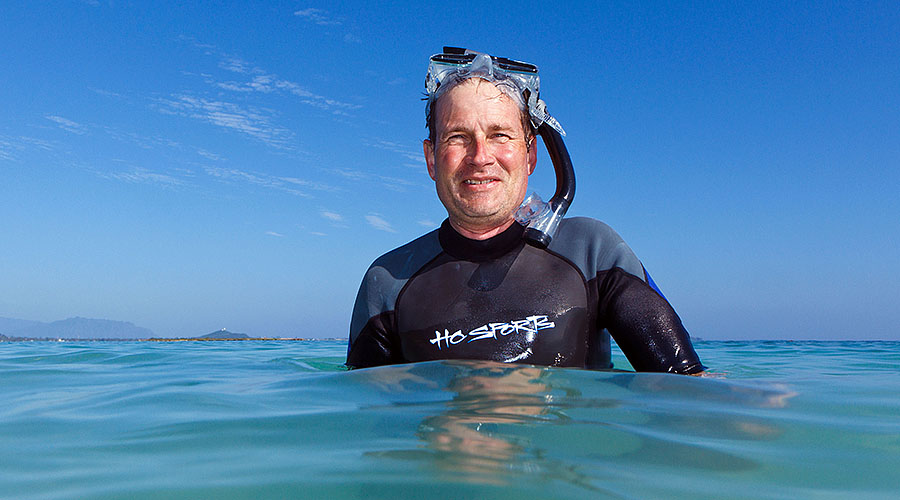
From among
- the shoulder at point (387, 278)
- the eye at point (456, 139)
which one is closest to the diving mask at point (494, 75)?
the eye at point (456, 139)

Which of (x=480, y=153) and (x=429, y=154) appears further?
(x=429, y=154)

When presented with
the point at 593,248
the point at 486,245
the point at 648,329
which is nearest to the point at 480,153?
the point at 486,245

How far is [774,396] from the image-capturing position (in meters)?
2.66

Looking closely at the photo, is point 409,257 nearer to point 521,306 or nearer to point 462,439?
point 521,306

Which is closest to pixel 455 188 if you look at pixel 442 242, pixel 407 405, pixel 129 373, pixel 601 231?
pixel 442 242

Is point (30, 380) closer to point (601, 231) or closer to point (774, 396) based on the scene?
point (601, 231)

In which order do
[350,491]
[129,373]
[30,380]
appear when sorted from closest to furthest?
[350,491] < [30,380] < [129,373]

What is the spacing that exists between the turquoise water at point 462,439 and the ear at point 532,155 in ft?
4.28

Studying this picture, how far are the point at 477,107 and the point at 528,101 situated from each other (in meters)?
0.39

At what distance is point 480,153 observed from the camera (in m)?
3.35

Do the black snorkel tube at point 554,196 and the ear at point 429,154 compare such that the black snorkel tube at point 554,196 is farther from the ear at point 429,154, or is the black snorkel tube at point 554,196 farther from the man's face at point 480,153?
the ear at point 429,154

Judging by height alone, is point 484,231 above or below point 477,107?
below

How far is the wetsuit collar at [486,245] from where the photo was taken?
3.52 metres

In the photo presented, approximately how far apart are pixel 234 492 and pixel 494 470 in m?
0.59
